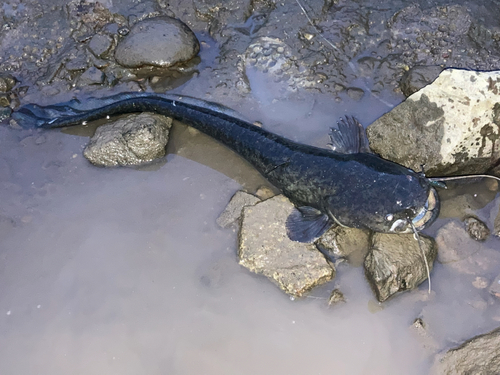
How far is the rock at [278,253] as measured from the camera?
339 cm

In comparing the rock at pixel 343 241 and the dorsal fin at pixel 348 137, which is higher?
the dorsal fin at pixel 348 137

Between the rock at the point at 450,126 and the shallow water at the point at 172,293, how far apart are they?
43 centimetres

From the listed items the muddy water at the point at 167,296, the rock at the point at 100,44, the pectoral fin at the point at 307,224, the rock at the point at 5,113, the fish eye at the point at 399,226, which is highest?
the rock at the point at 100,44

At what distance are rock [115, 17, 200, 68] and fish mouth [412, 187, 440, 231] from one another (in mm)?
3189

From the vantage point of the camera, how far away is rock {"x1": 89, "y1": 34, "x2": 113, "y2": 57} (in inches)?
195

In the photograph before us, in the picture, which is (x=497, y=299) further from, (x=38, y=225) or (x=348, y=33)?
(x=38, y=225)

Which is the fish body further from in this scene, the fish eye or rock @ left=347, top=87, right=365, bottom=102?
rock @ left=347, top=87, right=365, bottom=102

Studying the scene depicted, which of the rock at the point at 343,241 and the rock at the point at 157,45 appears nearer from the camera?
the rock at the point at 343,241

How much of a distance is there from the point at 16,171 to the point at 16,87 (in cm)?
127

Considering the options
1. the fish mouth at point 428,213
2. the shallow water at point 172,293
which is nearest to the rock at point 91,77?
the shallow water at point 172,293

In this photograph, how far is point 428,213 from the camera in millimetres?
3244

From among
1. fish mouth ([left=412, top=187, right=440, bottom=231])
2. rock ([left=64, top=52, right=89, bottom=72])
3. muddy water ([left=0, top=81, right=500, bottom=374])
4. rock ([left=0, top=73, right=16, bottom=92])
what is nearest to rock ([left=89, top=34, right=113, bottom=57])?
rock ([left=64, top=52, right=89, bottom=72])

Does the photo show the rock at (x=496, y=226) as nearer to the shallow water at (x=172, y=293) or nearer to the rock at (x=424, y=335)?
the shallow water at (x=172, y=293)

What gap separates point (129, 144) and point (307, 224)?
2033 mm
